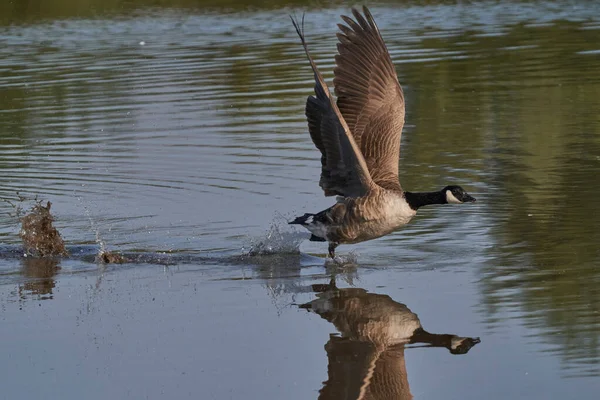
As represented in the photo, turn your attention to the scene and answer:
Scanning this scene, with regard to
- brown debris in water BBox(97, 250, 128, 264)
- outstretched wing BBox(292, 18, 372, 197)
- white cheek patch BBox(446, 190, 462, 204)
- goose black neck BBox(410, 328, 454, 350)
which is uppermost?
outstretched wing BBox(292, 18, 372, 197)

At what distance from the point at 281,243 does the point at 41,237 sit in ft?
6.63

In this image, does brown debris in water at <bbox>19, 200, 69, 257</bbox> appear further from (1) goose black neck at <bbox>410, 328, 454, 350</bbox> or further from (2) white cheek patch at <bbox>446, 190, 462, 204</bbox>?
(1) goose black neck at <bbox>410, 328, 454, 350</bbox>

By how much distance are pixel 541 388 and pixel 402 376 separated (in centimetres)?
75

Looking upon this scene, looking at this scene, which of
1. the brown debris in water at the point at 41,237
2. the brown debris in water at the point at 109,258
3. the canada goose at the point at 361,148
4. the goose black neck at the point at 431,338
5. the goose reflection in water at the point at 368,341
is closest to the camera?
the goose reflection in water at the point at 368,341

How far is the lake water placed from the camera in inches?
257

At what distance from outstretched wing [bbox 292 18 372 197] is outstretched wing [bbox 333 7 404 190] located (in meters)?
0.51

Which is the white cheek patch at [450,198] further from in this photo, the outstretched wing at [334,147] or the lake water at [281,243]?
the outstretched wing at [334,147]

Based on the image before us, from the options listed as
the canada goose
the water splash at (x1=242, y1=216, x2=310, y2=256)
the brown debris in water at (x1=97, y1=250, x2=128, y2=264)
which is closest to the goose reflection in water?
the canada goose

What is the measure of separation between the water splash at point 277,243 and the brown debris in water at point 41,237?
1592mm

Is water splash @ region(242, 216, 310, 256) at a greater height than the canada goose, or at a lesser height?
lesser

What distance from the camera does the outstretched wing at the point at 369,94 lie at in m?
9.55

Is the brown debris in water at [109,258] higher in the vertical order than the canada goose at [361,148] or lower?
lower

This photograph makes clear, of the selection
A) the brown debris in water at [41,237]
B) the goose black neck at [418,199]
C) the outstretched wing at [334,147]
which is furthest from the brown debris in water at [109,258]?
the goose black neck at [418,199]

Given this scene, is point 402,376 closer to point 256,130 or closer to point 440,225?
point 440,225
